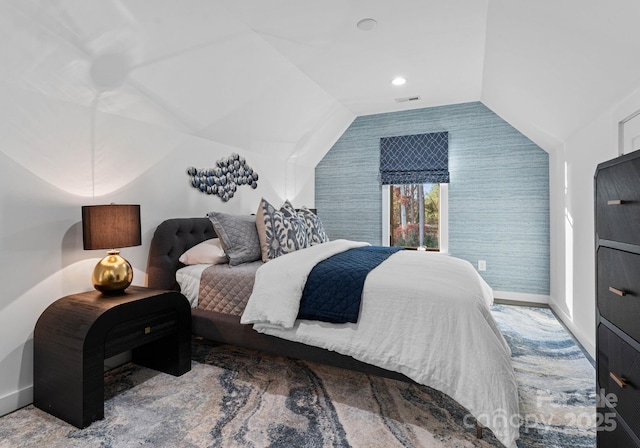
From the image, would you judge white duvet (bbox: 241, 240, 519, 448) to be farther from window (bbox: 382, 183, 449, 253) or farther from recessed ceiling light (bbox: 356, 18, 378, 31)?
window (bbox: 382, 183, 449, 253)

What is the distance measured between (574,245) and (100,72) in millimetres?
3960

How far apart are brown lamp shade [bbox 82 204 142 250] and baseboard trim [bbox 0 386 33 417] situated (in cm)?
88

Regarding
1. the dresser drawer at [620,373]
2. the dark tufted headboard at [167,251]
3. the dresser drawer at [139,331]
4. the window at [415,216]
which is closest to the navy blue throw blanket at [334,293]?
the dresser drawer at [139,331]

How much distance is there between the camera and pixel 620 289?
1086mm

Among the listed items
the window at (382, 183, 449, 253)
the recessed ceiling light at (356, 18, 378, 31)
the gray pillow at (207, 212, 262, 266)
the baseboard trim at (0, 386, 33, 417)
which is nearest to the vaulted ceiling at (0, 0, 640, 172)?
the recessed ceiling light at (356, 18, 378, 31)

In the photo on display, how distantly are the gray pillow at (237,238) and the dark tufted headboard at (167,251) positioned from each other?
1.01 ft

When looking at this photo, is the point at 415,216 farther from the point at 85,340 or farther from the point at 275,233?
the point at 85,340

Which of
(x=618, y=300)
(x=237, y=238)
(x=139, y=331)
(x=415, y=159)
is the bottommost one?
(x=139, y=331)

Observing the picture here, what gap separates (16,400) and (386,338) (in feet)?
6.89

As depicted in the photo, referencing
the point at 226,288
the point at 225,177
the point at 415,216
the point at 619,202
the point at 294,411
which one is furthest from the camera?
the point at 415,216

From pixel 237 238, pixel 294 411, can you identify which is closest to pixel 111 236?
pixel 237 238

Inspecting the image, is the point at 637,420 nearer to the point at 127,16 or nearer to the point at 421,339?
the point at 421,339

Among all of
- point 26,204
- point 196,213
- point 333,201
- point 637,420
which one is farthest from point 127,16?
point 333,201

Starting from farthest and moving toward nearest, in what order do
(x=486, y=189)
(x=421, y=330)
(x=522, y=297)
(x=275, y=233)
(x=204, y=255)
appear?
(x=486, y=189)
(x=522, y=297)
(x=275, y=233)
(x=204, y=255)
(x=421, y=330)
